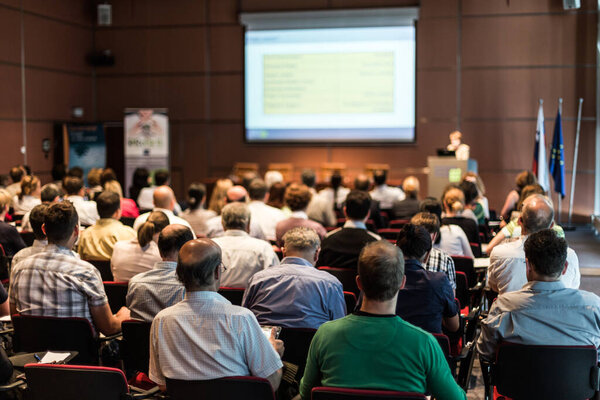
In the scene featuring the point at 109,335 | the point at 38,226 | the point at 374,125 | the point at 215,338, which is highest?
the point at 374,125

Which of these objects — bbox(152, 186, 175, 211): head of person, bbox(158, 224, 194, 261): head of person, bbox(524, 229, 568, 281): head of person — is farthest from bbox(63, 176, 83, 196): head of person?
bbox(524, 229, 568, 281): head of person

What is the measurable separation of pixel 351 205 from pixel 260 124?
24.1 feet

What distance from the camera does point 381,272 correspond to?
2281 mm

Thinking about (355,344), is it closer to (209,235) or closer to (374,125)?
(209,235)

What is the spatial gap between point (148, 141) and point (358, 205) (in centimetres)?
747

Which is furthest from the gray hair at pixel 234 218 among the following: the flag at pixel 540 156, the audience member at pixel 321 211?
the flag at pixel 540 156

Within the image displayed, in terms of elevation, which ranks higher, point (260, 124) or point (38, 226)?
point (260, 124)

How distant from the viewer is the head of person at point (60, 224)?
3.52 m

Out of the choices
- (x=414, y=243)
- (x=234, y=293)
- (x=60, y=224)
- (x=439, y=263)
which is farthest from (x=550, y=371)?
(x=60, y=224)

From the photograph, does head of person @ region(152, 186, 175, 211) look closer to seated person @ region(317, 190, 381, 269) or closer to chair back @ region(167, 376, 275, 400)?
seated person @ region(317, 190, 381, 269)

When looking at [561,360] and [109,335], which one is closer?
[561,360]

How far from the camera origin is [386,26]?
11445 millimetres

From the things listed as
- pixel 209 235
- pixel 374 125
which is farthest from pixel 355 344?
pixel 374 125

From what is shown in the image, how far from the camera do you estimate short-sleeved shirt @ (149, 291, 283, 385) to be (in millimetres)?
2496
